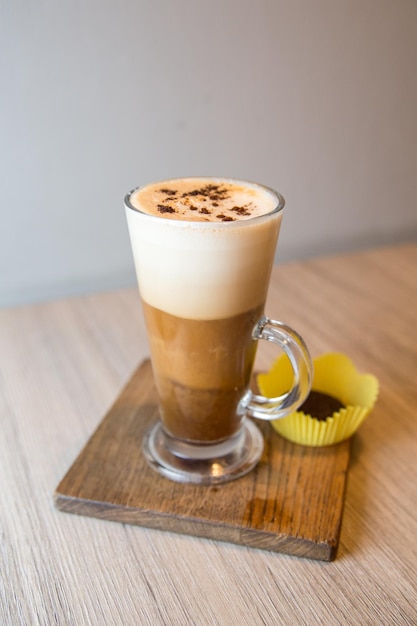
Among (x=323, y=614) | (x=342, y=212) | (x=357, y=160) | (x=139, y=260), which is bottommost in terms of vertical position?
(x=342, y=212)

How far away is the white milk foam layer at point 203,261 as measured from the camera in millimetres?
539

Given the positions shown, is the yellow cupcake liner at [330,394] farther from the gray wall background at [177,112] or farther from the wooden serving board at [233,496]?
the gray wall background at [177,112]

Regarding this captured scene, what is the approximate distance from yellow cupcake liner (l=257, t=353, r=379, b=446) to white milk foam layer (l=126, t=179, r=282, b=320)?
158 mm

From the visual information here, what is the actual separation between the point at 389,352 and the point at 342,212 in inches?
21.9

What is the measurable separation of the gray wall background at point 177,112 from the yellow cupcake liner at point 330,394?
565 millimetres

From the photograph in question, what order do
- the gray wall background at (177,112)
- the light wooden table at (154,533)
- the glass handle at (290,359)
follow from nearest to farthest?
the light wooden table at (154,533) → the glass handle at (290,359) → the gray wall background at (177,112)

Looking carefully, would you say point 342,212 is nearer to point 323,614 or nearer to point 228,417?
point 228,417

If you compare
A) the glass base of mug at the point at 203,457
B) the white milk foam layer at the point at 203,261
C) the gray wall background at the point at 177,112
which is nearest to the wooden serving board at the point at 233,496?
the glass base of mug at the point at 203,457

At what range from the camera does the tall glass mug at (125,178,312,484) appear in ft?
1.81

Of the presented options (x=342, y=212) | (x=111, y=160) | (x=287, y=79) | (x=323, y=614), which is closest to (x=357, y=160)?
(x=342, y=212)

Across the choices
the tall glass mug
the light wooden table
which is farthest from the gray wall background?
the tall glass mug

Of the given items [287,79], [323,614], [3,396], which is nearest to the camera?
[323,614]

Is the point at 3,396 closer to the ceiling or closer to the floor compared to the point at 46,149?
closer to the floor

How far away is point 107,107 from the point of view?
1.07 meters
